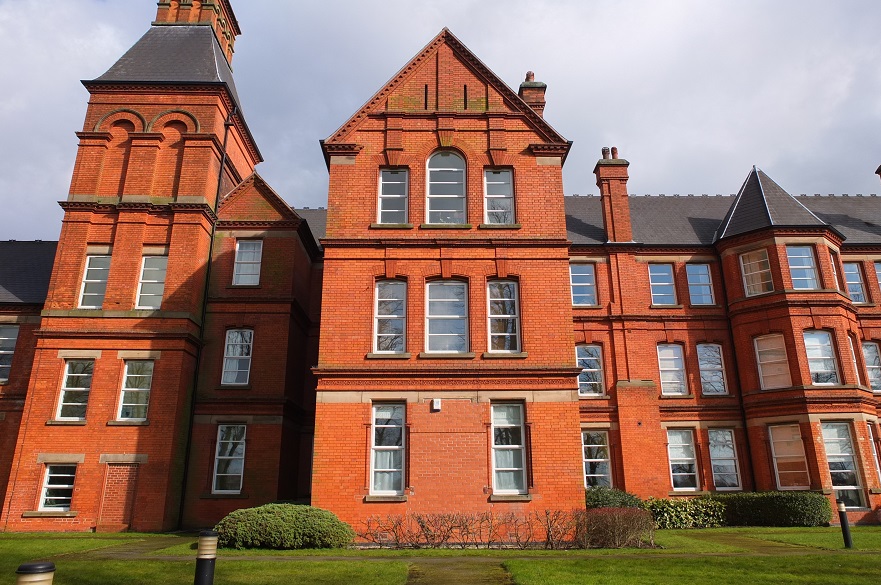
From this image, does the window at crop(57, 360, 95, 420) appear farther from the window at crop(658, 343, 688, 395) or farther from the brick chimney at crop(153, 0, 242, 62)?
the window at crop(658, 343, 688, 395)

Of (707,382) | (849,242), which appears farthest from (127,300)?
(849,242)

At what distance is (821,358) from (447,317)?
17133mm

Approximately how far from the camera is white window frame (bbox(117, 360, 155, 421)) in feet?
70.7

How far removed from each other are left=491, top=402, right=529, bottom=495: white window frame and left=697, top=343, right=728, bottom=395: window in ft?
45.2

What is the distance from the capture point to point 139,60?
27281 mm

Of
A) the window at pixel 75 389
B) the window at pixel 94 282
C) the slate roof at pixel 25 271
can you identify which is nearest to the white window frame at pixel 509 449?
the window at pixel 75 389

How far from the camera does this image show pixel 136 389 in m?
21.7

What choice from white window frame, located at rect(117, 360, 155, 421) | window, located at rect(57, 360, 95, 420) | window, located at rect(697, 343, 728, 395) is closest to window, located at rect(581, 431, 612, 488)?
window, located at rect(697, 343, 728, 395)

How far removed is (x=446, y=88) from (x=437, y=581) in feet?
51.5

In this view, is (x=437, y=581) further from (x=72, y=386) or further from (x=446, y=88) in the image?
(x=72, y=386)

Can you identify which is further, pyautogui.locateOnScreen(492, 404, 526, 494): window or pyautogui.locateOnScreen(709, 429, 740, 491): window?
pyautogui.locateOnScreen(709, 429, 740, 491): window

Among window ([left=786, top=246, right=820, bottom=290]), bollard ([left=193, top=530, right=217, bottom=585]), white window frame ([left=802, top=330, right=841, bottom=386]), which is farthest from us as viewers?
window ([left=786, top=246, right=820, bottom=290])

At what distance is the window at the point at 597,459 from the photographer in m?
25.8

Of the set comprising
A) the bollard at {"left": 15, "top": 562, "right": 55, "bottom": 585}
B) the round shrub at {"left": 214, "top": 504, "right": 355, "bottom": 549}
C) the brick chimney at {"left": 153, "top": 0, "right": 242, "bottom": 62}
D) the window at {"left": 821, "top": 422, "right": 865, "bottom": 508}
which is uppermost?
the brick chimney at {"left": 153, "top": 0, "right": 242, "bottom": 62}
